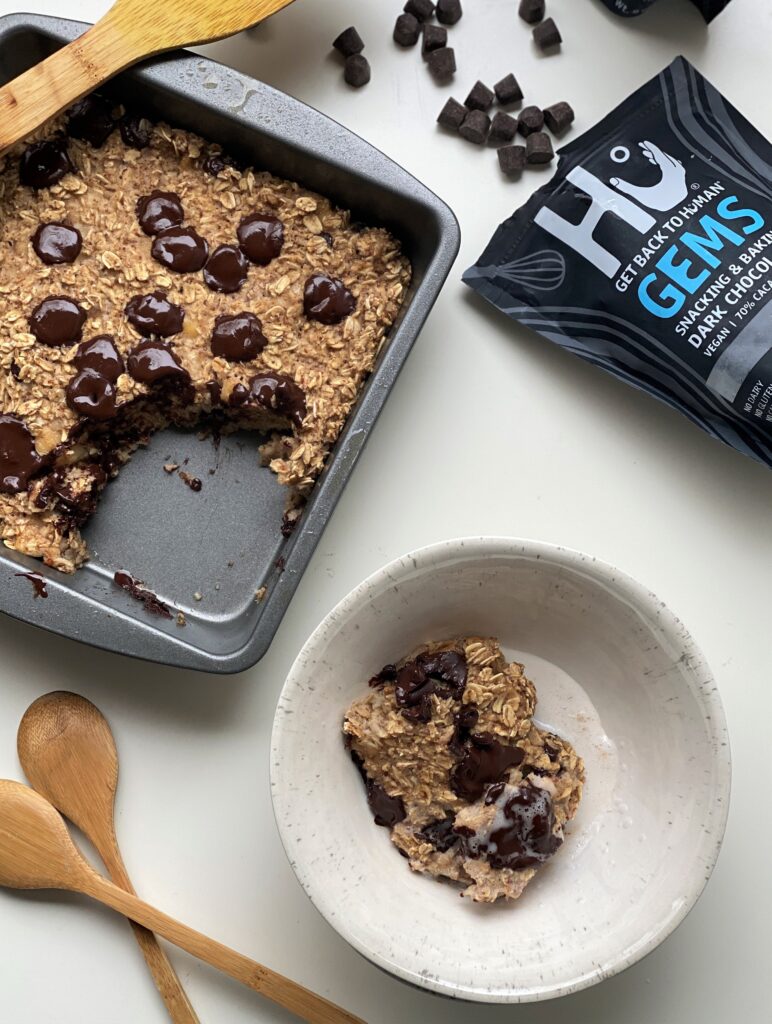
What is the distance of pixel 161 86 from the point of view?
185 cm

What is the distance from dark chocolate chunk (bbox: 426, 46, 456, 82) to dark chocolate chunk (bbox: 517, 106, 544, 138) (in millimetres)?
184

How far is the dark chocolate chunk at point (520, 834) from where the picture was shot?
1687 millimetres

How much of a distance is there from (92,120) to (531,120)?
3.01 ft

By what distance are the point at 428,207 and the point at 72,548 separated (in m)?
0.99

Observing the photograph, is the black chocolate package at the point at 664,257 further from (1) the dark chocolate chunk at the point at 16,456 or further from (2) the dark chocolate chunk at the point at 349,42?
(1) the dark chocolate chunk at the point at 16,456

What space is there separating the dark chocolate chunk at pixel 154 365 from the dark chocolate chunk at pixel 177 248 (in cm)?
17

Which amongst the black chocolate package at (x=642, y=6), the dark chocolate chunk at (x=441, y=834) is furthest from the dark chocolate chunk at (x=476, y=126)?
the dark chocolate chunk at (x=441, y=834)

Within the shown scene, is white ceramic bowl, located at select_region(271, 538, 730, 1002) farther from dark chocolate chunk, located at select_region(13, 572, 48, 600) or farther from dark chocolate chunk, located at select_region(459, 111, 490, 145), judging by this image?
dark chocolate chunk, located at select_region(459, 111, 490, 145)

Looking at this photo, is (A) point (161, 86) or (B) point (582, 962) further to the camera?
(A) point (161, 86)

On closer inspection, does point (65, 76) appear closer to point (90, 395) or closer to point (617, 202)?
point (90, 395)

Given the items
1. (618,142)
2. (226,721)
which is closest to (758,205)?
(618,142)

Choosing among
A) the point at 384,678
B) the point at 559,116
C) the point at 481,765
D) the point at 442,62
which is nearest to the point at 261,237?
the point at 442,62

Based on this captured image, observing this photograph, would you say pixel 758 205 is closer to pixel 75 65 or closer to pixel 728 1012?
pixel 75 65

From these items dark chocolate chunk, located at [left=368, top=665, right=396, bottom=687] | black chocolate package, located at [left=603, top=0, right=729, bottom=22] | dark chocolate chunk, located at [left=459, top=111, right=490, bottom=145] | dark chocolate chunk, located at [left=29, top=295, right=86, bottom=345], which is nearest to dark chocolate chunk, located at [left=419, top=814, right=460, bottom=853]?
dark chocolate chunk, located at [left=368, top=665, right=396, bottom=687]
